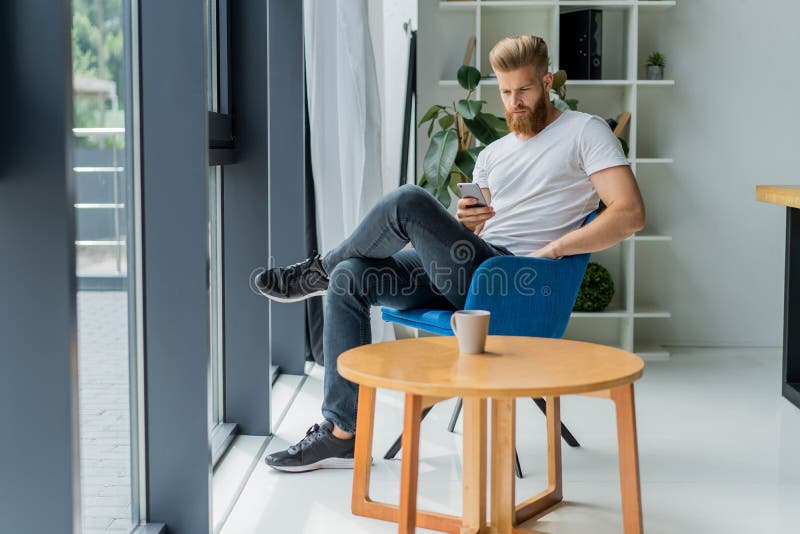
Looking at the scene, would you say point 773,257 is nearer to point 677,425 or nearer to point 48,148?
point 677,425

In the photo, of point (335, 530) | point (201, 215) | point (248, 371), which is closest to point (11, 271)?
point (201, 215)

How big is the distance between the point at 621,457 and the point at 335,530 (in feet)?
2.25

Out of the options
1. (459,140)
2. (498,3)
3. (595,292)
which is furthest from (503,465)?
(498,3)

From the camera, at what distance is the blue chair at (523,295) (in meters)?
2.39

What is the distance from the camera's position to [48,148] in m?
1.22

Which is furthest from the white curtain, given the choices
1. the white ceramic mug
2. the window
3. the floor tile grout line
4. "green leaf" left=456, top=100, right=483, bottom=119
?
the white ceramic mug

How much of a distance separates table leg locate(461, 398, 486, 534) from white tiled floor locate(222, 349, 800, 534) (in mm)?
343

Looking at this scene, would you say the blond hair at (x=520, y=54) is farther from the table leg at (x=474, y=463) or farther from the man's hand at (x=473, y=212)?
the table leg at (x=474, y=463)

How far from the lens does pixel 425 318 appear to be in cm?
261

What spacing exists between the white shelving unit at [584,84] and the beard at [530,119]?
5.37 ft

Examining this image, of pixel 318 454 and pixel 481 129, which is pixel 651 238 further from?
pixel 318 454

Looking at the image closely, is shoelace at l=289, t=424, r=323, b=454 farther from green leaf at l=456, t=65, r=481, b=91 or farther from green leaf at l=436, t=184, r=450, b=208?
green leaf at l=456, t=65, r=481, b=91

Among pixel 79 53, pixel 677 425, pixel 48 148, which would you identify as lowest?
pixel 677 425

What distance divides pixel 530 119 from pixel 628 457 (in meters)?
1.17
